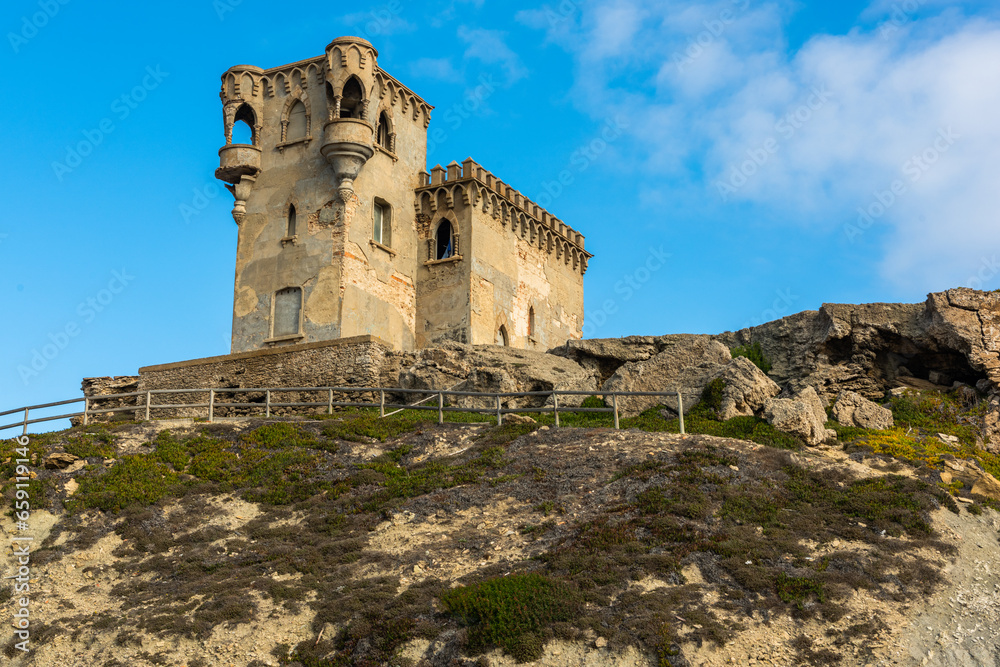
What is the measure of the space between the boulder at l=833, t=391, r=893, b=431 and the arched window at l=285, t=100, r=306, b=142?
20.5 meters

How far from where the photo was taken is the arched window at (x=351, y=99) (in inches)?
1298

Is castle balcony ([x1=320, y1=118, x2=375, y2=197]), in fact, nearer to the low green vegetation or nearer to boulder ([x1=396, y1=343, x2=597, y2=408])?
boulder ([x1=396, y1=343, x2=597, y2=408])

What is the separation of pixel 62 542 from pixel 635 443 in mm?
11127

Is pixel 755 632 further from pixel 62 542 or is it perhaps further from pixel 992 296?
pixel 992 296

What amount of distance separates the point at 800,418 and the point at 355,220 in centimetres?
1697

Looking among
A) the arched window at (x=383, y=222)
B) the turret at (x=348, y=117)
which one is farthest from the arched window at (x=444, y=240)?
the turret at (x=348, y=117)

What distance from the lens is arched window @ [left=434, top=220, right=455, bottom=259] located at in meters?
35.1

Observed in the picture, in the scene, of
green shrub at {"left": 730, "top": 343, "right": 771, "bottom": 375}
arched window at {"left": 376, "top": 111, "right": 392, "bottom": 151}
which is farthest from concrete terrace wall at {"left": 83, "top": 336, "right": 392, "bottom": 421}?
green shrub at {"left": 730, "top": 343, "right": 771, "bottom": 375}

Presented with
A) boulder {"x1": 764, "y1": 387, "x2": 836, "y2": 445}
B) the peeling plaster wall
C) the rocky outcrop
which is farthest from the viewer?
the peeling plaster wall

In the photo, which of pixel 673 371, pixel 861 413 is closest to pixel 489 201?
pixel 673 371

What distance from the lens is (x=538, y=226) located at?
38812 millimetres

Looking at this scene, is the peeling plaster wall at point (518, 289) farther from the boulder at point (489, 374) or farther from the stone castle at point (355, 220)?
the boulder at point (489, 374)

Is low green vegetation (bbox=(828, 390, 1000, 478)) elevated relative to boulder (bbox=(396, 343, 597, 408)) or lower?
lower

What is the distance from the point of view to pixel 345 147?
30.9 m
